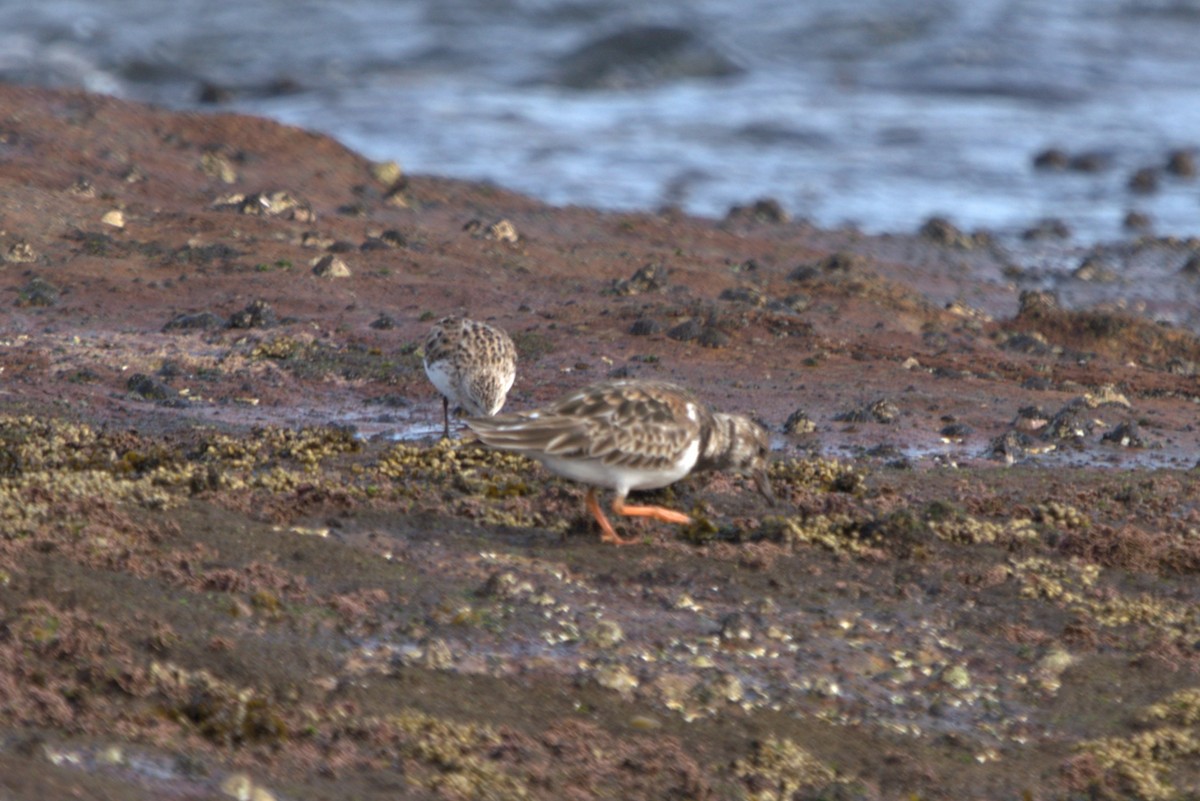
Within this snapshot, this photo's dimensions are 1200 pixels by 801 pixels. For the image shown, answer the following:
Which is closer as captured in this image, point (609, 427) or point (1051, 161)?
point (609, 427)

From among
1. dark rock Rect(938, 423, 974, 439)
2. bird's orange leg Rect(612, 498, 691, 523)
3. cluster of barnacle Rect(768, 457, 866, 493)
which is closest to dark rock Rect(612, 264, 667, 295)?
dark rock Rect(938, 423, 974, 439)

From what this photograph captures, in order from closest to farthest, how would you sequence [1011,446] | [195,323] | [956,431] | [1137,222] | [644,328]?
[1011,446], [956,431], [195,323], [644,328], [1137,222]

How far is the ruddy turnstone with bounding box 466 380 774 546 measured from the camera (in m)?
8.16

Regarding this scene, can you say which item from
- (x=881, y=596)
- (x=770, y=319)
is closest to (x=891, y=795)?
(x=881, y=596)

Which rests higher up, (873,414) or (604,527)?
(873,414)

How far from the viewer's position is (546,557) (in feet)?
26.4

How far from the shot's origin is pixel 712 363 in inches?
508

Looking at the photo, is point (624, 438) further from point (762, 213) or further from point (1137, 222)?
point (1137, 222)

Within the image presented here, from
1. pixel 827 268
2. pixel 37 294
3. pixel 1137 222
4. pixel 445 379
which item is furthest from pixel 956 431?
pixel 1137 222

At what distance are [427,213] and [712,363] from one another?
7.85 meters

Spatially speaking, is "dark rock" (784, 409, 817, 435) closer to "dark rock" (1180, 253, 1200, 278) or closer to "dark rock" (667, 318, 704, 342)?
"dark rock" (667, 318, 704, 342)

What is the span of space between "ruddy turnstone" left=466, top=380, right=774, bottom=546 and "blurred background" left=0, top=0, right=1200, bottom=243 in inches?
592

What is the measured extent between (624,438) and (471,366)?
2334 mm

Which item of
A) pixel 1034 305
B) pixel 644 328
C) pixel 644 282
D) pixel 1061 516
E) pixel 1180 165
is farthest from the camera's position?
pixel 1180 165
